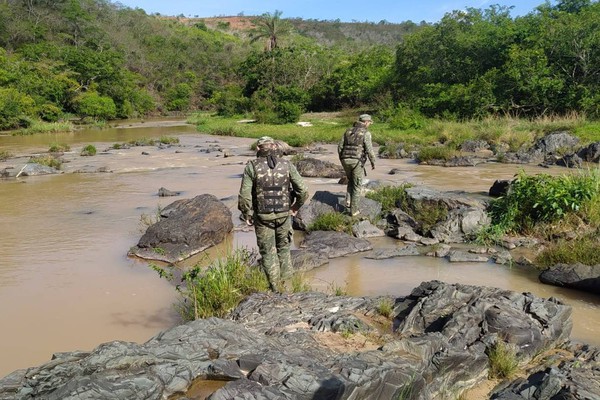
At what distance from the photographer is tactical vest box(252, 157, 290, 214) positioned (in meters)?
5.85

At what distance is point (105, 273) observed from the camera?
7.50m

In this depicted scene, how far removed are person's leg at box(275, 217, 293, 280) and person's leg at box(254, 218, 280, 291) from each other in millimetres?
115

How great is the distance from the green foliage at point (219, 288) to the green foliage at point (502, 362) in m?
2.46

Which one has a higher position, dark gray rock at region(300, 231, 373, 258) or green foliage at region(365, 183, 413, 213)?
green foliage at region(365, 183, 413, 213)

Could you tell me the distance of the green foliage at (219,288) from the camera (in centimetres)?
529

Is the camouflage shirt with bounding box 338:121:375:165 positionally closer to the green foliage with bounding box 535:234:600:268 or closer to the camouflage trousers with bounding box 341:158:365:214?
the camouflage trousers with bounding box 341:158:365:214

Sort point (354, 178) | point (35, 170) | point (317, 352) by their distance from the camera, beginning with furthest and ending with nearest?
point (35, 170) → point (354, 178) → point (317, 352)

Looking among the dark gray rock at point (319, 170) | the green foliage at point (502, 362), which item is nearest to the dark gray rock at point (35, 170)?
the dark gray rock at point (319, 170)

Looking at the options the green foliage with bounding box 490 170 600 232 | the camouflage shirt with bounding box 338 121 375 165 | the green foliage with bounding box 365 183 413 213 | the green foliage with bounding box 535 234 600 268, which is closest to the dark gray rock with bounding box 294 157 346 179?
the green foliage with bounding box 365 183 413 213

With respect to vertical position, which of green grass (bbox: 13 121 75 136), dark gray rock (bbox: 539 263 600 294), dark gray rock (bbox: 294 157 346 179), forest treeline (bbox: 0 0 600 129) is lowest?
green grass (bbox: 13 121 75 136)

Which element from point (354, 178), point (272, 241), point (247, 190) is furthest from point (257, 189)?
point (354, 178)

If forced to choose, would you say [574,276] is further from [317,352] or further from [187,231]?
[187,231]

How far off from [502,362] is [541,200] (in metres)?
5.34

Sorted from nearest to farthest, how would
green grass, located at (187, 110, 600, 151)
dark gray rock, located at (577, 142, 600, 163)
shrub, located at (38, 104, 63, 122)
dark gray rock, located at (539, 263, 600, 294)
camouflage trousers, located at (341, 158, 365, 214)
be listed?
dark gray rock, located at (539, 263, 600, 294) → camouflage trousers, located at (341, 158, 365, 214) → dark gray rock, located at (577, 142, 600, 163) → green grass, located at (187, 110, 600, 151) → shrub, located at (38, 104, 63, 122)
